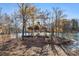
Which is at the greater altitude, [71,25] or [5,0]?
[5,0]

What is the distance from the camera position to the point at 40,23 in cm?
194

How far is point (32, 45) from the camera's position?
6.34ft

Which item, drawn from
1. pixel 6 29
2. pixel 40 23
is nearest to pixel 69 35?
pixel 40 23

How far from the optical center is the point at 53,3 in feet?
6.31

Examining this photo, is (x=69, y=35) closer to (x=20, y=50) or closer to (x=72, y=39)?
(x=72, y=39)

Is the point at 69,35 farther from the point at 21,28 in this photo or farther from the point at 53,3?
the point at 21,28

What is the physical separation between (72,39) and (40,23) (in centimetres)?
34

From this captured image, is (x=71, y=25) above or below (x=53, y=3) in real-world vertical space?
below

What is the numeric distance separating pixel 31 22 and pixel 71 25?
380mm

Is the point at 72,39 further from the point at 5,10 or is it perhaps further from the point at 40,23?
the point at 5,10

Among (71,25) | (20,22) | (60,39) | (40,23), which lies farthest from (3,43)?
(71,25)

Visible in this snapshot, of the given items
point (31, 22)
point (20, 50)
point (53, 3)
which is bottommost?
point (20, 50)

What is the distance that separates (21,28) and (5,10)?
0.75ft

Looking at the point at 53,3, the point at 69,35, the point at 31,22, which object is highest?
the point at 53,3
